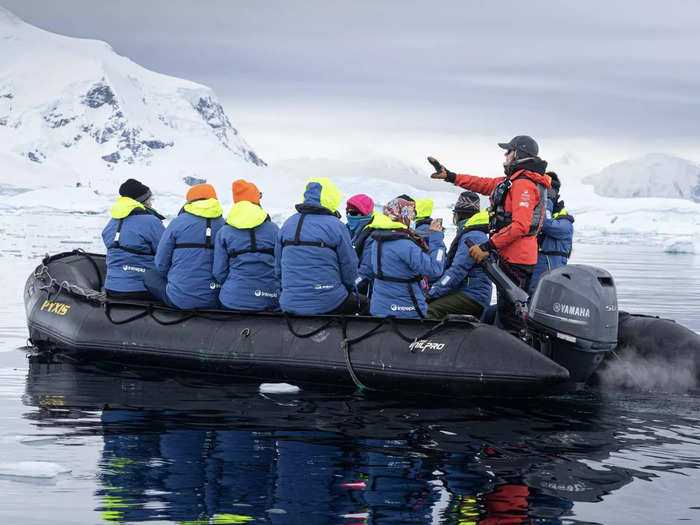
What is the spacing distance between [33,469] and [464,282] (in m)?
4.13

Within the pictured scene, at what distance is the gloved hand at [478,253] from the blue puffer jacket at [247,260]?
171 cm

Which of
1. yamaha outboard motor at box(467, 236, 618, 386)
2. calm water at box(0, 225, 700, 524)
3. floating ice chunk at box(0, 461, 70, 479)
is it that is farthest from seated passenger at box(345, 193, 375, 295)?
floating ice chunk at box(0, 461, 70, 479)

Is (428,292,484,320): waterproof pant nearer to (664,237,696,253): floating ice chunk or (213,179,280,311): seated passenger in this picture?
(213,179,280,311): seated passenger

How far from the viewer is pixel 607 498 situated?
4742mm

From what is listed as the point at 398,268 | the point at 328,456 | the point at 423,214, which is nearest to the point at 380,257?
the point at 398,268

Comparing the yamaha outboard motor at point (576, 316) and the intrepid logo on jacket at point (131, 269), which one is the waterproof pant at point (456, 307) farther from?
the intrepid logo on jacket at point (131, 269)

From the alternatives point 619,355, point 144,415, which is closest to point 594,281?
point 619,355

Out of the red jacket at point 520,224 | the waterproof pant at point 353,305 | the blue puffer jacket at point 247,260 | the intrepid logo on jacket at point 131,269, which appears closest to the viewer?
the red jacket at point 520,224

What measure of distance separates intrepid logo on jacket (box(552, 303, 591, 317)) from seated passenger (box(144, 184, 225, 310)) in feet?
10.4

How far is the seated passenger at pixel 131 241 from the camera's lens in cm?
904

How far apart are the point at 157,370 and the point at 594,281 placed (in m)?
3.96

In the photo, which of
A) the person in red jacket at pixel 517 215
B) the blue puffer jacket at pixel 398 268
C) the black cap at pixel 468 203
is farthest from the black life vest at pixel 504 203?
the black cap at pixel 468 203

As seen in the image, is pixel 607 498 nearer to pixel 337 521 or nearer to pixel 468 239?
pixel 337 521

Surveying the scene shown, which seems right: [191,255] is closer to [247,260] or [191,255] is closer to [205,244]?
[205,244]
